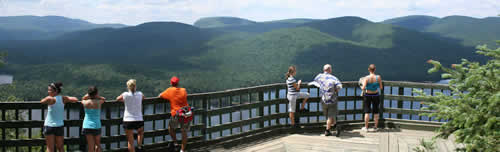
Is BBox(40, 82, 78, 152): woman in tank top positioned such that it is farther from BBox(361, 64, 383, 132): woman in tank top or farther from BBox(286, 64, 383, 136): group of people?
BBox(361, 64, 383, 132): woman in tank top

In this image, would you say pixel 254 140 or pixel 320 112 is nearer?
pixel 254 140

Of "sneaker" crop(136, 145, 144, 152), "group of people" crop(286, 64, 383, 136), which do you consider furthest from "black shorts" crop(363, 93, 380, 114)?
"sneaker" crop(136, 145, 144, 152)

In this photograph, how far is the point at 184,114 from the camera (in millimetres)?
6145

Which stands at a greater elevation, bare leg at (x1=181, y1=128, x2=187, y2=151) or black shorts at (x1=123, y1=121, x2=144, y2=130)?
black shorts at (x1=123, y1=121, x2=144, y2=130)

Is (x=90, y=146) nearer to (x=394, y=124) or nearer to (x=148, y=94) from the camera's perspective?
(x=394, y=124)

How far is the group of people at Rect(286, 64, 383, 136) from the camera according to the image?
25.1 ft

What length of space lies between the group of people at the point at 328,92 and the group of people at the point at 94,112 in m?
2.41

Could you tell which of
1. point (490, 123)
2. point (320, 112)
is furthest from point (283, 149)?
point (490, 123)

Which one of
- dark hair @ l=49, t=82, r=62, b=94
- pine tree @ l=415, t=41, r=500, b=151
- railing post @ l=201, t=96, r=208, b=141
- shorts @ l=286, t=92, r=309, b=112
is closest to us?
pine tree @ l=415, t=41, r=500, b=151

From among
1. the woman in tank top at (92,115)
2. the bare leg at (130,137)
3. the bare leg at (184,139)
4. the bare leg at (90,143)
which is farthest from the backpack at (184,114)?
the bare leg at (90,143)

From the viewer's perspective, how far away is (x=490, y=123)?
141 inches

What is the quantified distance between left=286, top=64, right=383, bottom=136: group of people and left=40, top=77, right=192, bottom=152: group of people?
2412mm

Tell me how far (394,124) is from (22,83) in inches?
6601

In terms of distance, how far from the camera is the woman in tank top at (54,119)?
5.33 metres
